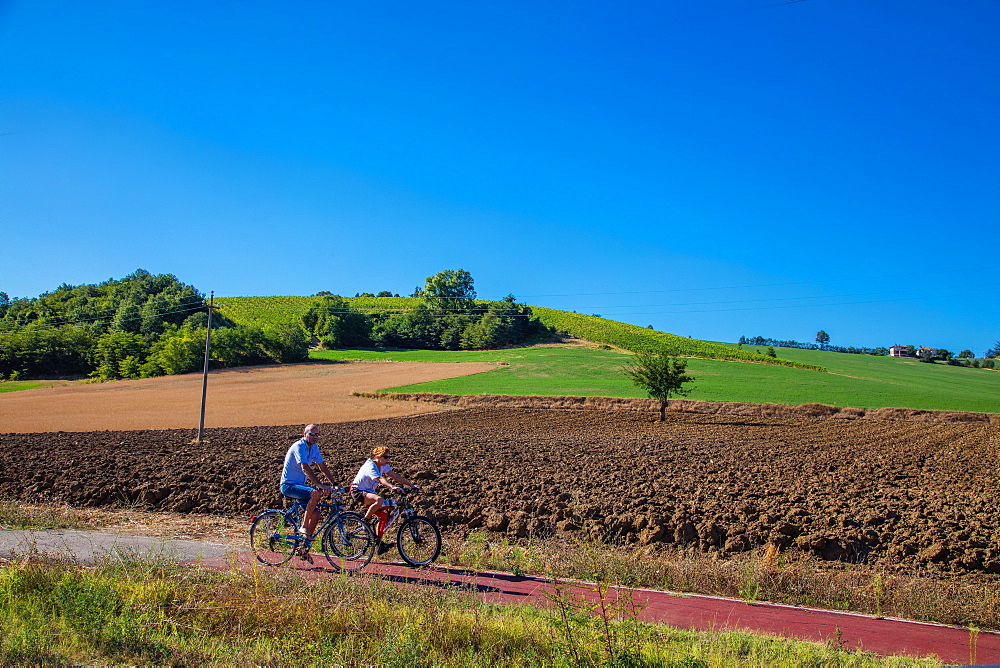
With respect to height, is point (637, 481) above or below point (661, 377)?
below

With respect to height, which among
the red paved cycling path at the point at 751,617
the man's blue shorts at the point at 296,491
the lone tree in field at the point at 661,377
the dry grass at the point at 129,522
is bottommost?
the dry grass at the point at 129,522

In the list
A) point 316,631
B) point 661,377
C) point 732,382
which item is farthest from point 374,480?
point 732,382

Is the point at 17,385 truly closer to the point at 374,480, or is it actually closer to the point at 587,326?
the point at 374,480

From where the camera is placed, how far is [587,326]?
107938mm

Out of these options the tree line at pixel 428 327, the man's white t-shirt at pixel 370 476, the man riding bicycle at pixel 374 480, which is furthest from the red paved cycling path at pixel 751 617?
the tree line at pixel 428 327

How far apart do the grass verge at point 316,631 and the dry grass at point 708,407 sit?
3694cm

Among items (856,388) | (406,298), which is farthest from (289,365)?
(406,298)

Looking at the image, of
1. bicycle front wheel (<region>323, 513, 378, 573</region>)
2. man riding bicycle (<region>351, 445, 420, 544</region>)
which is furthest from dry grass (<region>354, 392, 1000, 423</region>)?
bicycle front wheel (<region>323, 513, 378, 573</region>)

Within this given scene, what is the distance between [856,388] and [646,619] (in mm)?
52639

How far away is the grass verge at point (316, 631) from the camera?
5816 mm

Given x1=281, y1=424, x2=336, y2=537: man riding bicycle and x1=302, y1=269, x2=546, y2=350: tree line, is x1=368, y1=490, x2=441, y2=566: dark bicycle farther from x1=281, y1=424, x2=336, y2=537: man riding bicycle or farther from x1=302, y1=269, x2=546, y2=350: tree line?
x1=302, y1=269, x2=546, y2=350: tree line

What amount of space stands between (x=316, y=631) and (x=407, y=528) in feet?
12.3

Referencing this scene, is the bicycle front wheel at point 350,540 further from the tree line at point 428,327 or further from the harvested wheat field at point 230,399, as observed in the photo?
the tree line at point 428,327

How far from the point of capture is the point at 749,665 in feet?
19.3
